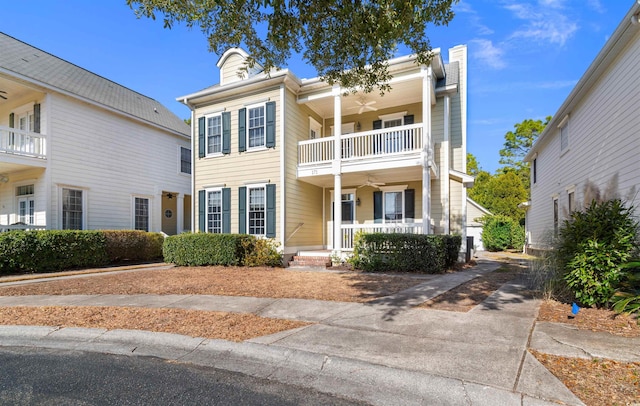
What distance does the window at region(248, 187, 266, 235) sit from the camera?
13266 millimetres

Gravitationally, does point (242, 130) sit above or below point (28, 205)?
above

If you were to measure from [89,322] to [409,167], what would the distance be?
9.78 m

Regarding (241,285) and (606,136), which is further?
(606,136)

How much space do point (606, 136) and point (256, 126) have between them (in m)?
11.0

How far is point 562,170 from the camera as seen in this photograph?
41.7 ft

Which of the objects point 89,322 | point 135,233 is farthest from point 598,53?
point 135,233

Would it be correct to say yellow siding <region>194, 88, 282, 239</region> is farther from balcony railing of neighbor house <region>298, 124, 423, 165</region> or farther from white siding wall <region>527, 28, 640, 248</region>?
white siding wall <region>527, 28, 640, 248</region>

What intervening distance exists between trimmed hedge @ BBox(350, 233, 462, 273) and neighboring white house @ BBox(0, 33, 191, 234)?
1148 centimetres

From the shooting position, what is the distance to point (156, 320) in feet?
17.3

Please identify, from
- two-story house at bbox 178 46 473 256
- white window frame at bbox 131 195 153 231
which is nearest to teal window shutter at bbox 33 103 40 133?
white window frame at bbox 131 195 153 231

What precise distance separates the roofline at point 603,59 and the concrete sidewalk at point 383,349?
573 cm

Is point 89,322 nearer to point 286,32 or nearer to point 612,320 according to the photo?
point 286,32

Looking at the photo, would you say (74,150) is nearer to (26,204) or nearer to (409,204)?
(26,204)

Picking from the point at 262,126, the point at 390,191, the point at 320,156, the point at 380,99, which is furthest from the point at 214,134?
the point at 390,191
